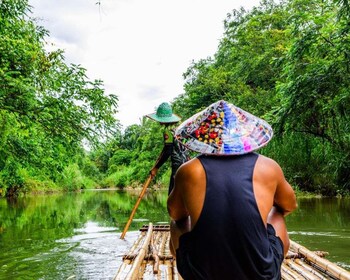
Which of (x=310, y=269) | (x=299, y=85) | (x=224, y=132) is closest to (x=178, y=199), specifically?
(x=224, y=132)

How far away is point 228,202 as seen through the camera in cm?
144

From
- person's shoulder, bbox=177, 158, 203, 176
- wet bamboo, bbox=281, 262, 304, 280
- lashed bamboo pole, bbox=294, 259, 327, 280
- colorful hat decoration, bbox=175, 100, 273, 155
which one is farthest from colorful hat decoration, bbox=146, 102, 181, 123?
person's shoulder, bbox=177, 158, 203, 176

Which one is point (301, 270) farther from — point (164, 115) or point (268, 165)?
point (268, 165)

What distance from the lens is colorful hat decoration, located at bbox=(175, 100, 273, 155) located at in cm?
A: 154

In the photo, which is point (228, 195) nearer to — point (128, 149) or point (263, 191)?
point (263, 191)

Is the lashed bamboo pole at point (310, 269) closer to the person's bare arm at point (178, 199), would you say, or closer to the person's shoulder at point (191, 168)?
the person's bare arm at point (178, 199)

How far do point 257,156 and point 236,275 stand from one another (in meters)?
0.41

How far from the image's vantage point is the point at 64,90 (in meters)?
8.25

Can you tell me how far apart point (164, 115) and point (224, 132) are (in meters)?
2.54

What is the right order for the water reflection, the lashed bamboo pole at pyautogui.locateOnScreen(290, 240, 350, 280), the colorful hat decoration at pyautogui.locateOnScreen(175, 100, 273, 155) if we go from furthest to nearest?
the water reflection → the lashed bamboo pole at pyautogui.locateOnScreen(290, 240, 350, 280) → the colorful hat decoration at pyautogui.locateOnScreen(175, 100, 273, 155)

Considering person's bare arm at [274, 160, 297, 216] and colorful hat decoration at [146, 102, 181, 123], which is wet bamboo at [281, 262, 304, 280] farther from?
person's bare arm at [274, 160, 297, 216]

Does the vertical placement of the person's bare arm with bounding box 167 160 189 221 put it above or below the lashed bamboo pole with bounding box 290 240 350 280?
above

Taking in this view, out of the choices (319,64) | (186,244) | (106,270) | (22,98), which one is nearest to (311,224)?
(319,64)

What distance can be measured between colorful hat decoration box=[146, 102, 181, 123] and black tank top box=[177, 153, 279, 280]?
2559mm
